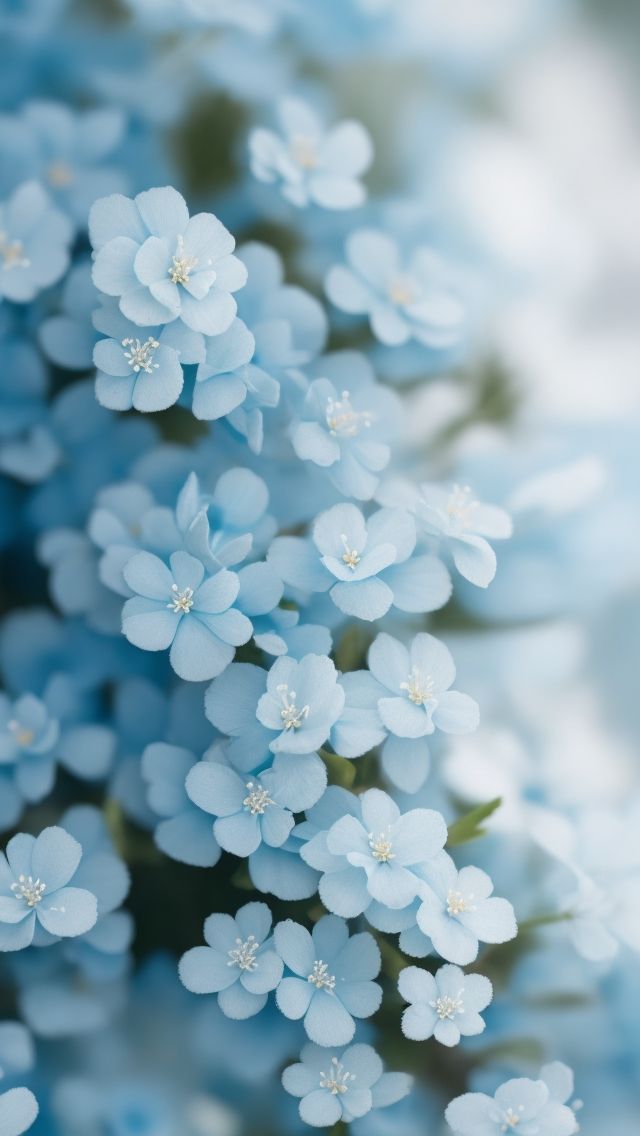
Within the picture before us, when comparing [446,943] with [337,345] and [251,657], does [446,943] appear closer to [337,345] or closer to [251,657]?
[251,657]

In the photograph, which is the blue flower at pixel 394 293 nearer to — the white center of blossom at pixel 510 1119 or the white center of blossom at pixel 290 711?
the white center of blossom at pixel 290 711

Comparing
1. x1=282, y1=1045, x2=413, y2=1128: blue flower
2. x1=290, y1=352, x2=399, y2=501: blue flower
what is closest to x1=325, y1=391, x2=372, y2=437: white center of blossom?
x1=290, y1=352, x2=399, y2=501: blue flower

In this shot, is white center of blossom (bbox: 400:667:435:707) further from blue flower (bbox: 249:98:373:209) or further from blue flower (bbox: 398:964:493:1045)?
blue flower (bbox: 249:98:373:209)

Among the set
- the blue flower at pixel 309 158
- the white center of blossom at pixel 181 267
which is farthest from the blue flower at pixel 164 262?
the blue flower at pixel 309 158

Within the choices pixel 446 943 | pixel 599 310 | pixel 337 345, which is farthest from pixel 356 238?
pixel 446 943

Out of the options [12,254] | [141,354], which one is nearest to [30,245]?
[12,254]
